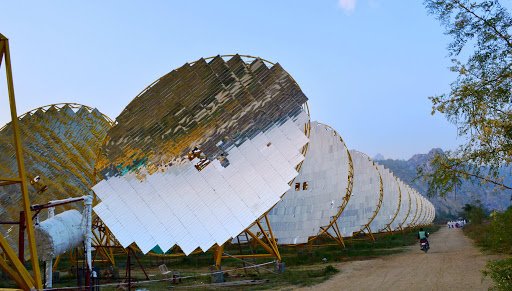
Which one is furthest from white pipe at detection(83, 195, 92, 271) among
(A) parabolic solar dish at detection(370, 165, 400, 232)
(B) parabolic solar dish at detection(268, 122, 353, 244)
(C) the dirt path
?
(A) parabolic solar dish at detection(370, 165, 400, 232)

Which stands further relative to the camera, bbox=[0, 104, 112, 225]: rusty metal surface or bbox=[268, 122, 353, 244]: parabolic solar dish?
bbox=[268, 122, 353, 244]: parabolic solar dish

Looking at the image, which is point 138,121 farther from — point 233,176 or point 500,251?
point 500,251

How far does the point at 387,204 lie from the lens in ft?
196

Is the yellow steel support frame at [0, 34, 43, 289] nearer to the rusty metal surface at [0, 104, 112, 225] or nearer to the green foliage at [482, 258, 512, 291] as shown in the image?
the green foliage at [482, 258, 512, 291]

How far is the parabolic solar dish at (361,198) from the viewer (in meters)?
44.8

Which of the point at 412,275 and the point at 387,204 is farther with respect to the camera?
the point at 387,204

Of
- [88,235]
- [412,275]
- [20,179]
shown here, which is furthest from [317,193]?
[20,179]

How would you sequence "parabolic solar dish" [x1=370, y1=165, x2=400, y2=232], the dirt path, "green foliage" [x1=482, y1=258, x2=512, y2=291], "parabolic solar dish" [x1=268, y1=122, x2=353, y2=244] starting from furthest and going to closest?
1. "parabolic solar dish" [x1=370, y1=165, x2=400, y2=232]
2. "parabolic solar dish" [x1=268, y1=122, x2=353, y2=244]
3. the dirt path
4. "green foliage" [x1=482, y1=258, x2=512, y2=291]

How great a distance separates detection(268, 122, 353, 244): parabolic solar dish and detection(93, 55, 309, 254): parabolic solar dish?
1129 cm

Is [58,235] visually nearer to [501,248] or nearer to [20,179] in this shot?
[20,179]

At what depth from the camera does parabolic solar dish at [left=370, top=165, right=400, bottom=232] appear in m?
55.7

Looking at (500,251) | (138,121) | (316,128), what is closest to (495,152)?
(138,121)

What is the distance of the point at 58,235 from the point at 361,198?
34.6 metres

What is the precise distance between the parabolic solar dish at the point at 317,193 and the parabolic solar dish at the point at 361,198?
777cm
